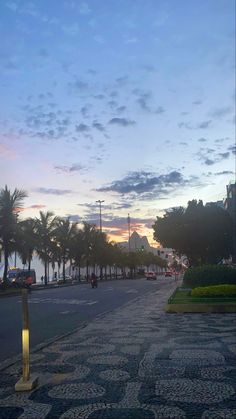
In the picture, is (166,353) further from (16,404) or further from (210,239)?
(210,239)

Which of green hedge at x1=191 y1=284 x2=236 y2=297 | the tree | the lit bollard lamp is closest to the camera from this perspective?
the lit bollard lamp

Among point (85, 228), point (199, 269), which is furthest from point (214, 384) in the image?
point (85, 228)

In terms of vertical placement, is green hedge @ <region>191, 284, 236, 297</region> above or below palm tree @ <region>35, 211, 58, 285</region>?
below

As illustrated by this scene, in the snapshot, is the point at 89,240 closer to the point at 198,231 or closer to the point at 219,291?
the point at 198,231

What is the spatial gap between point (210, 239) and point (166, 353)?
4759 centimetres

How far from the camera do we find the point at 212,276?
2788 cm

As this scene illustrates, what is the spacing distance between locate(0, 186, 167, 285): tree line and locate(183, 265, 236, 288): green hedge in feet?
52.4

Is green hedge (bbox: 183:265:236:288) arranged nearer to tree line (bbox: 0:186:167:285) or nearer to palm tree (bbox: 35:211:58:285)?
tree line (bbox: 0:186:167:285)

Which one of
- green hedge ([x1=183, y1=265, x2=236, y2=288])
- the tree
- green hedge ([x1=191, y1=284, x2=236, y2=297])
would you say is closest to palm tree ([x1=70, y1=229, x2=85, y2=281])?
the tree

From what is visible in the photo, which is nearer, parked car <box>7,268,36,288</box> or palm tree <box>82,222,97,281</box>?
parked car <box>7,268,36,288</box>

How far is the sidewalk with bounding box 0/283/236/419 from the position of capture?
5621mm

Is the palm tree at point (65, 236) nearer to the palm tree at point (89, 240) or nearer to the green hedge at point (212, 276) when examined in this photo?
the palm tree at point (89, 240)

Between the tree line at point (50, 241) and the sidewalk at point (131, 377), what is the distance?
2747 centimetres

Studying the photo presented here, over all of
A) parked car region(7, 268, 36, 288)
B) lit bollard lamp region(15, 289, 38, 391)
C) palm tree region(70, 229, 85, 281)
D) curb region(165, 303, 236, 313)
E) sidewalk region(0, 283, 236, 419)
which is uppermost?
palm tree region(70, 229, 85, 281)
